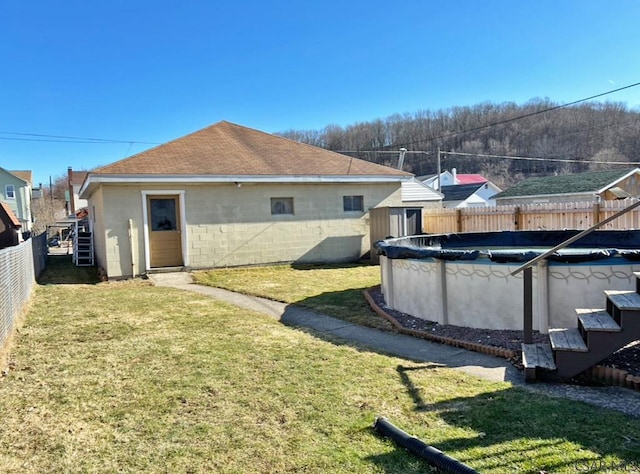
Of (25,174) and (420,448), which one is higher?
(25,174)

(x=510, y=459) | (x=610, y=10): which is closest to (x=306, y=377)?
(x=510, y=459)

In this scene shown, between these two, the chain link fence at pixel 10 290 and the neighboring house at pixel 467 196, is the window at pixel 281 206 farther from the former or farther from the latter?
the neighboring house at pixel 467 196

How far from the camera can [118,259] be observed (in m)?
11.1

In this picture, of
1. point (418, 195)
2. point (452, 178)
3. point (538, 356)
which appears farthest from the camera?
point (452, 178)

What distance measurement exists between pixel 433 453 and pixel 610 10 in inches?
522

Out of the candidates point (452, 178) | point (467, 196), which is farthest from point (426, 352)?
point (452, 178)

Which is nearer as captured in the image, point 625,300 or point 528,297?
point 625,300

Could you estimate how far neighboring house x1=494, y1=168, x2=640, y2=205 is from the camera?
24.1 m

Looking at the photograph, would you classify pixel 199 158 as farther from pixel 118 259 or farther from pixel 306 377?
pixel 306 377

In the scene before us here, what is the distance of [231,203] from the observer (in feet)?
40.5

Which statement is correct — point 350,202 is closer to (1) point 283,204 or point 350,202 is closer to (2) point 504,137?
(1) point 283,204

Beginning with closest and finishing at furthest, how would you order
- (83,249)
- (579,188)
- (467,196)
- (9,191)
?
1. (83,249)
2. (579,188)
3. (467,196)
4. (9,191)

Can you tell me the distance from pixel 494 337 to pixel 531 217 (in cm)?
1009

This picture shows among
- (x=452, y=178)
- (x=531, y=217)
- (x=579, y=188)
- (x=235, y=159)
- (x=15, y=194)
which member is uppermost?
(x=452, y=178)
